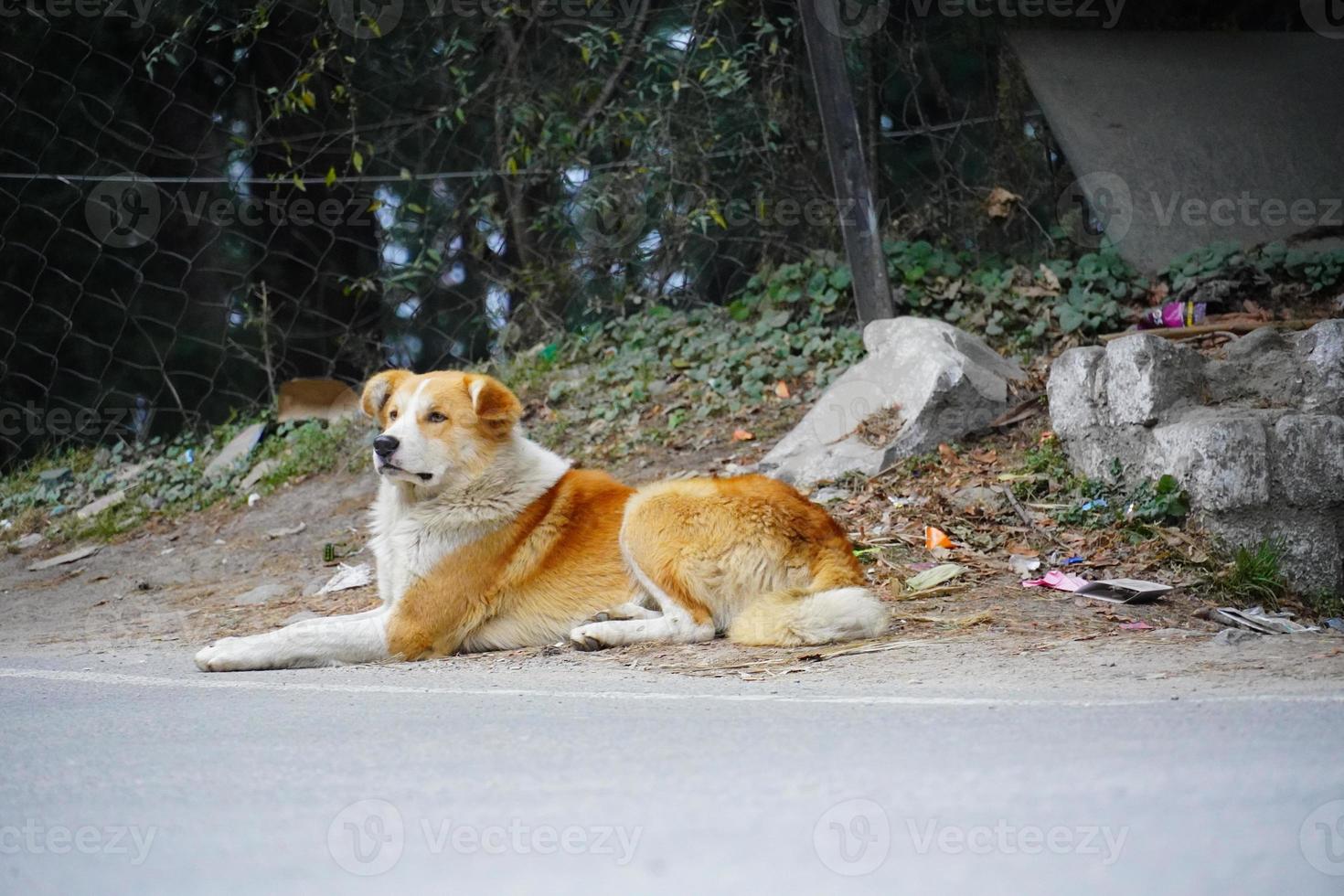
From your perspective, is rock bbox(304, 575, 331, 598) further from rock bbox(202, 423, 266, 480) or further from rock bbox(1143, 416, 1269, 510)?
rock bbox(1143, 416, 1269, 510)

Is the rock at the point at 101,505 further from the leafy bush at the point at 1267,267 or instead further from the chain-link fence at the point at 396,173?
the leafy bush at the point at 1267,267

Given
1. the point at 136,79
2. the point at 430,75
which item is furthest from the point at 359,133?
the point at 136,79

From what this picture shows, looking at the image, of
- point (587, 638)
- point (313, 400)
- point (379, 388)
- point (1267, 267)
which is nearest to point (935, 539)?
point (587, 638)

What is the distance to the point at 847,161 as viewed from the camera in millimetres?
7496

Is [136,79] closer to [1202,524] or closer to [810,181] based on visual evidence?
[810,181]

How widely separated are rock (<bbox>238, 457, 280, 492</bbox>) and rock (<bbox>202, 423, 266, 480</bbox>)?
213 millimetres

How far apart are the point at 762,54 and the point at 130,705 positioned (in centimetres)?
692

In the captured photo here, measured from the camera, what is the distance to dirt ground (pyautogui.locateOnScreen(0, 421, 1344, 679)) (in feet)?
12.2

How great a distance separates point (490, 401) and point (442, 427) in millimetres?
226

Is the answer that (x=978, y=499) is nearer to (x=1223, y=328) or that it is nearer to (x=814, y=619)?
(x=814, y=619)

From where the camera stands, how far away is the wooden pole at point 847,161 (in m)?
7.45

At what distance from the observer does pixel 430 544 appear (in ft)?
14.9

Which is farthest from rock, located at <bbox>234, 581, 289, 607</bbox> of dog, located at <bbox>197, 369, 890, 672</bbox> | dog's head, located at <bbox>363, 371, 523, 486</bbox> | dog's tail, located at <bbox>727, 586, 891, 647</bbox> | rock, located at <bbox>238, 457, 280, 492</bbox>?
dog's tail, located at <bbox>727, 586, 891, 647</bbox>

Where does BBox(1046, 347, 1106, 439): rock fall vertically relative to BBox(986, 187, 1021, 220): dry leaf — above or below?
below
